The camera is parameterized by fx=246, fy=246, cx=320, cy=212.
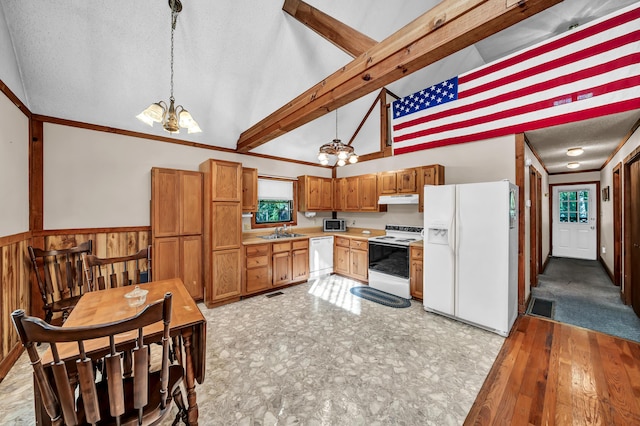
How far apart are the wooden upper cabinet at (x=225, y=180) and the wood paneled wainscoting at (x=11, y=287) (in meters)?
2.03

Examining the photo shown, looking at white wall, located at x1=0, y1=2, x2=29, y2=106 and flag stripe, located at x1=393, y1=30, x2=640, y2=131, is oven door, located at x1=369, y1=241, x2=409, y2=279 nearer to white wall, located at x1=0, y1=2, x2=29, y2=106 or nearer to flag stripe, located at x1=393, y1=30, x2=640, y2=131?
flag stripe, located at x1=393, y1=30, x2=640, y2=131

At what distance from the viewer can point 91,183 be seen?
3.35m

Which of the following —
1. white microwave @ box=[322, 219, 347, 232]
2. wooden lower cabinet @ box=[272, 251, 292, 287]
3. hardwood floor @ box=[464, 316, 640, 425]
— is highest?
white microwave @ box=[322, 219, 347, 232]

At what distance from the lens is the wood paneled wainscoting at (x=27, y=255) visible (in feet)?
7.54

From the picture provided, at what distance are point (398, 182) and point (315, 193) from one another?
6.18 feet

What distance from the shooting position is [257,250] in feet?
14.2

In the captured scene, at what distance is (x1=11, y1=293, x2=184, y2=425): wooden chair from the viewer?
3.24 feet

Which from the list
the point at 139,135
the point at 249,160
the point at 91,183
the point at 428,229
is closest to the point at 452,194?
the point at 428,229

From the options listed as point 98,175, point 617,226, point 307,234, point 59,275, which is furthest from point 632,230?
point 98,175

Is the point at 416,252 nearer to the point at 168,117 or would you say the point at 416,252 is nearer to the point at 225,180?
the point at 225,180

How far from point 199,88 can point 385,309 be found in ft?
13.6

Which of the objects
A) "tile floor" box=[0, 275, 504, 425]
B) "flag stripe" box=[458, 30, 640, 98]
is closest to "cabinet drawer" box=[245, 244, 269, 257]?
"tile floor" box=[0, 275, 504, 425]

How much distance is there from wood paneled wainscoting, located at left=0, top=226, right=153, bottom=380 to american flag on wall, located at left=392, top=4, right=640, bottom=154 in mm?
Answer: 4917

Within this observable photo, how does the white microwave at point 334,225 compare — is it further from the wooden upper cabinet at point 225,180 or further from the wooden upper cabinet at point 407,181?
the wooden upper cabinet at point 225,180
